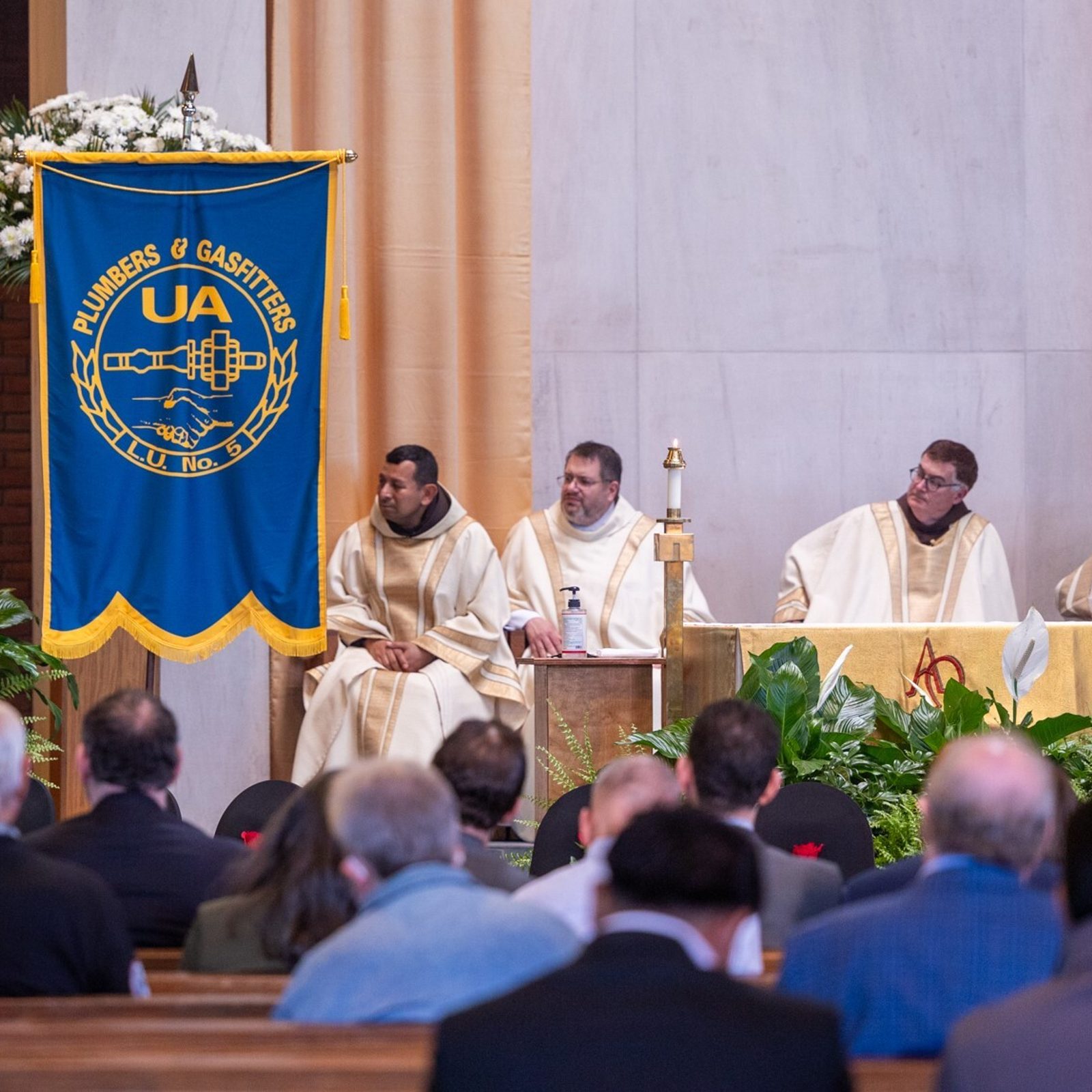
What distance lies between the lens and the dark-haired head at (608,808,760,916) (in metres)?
2.32

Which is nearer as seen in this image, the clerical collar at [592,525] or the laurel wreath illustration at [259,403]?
the laurel wreath illustration at [259,403]

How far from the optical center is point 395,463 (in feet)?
27.4

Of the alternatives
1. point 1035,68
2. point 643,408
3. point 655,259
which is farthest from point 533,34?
point 1035,68

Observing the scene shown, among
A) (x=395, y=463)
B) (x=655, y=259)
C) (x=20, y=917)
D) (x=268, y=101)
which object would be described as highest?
(x=268, y=101)

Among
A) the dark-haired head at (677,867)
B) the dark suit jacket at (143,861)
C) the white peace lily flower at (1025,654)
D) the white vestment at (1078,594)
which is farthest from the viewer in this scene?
the white vestment at (1078,594)

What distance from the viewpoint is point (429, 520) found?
8.45 metres

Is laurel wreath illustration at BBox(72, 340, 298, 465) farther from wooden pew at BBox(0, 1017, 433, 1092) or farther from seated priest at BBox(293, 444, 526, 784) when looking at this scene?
wooden pew at BBox(0, 1017, 433, 1092)

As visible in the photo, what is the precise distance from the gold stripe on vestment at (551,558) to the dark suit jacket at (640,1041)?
662cm

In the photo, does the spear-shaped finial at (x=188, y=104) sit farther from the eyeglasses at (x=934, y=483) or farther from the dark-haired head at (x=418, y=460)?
the eyeglasses at (x=934, y=483)

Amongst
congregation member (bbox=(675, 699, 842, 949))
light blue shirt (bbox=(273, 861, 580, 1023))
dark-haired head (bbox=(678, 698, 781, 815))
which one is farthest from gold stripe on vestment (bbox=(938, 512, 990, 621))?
light blue shirt (bbox=(273, 861, 580, 1023))

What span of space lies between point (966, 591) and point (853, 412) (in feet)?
4.78

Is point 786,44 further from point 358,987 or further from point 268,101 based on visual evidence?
point 358,987

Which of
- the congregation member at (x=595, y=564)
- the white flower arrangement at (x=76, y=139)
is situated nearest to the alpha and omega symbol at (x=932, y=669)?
the congregation member at (x=595, y=564)

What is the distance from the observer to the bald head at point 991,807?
104 inches
